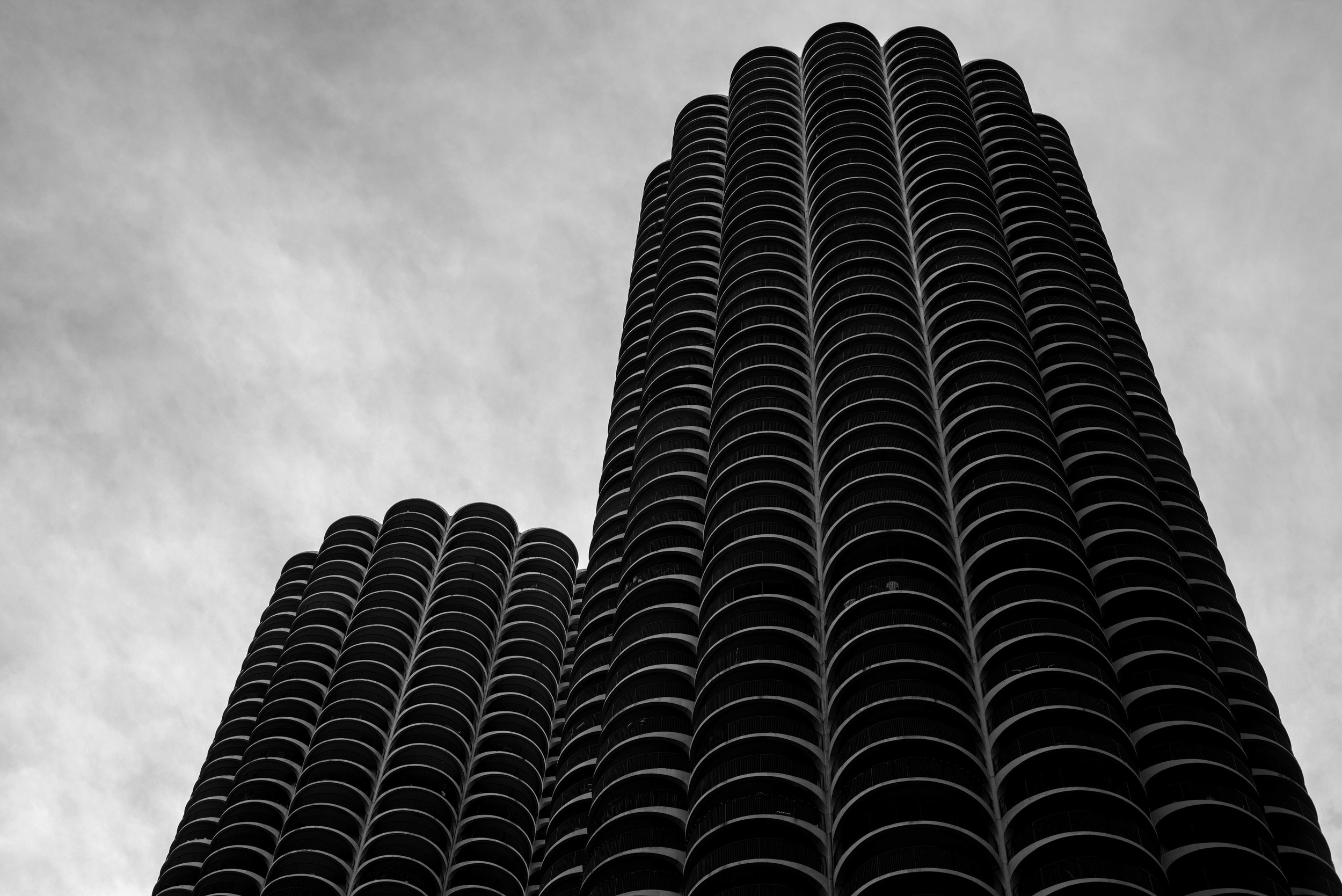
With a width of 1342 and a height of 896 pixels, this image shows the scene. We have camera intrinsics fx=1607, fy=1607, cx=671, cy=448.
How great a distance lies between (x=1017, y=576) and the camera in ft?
251

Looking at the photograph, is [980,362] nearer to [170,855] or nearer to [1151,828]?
[1151,828]

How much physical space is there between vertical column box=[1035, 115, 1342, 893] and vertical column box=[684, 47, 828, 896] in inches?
596

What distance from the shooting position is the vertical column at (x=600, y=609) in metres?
81.4

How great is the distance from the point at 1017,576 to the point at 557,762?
1201 inches

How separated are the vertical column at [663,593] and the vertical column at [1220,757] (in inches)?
857

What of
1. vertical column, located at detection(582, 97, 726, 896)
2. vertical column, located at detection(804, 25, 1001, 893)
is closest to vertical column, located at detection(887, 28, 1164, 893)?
vertical column, located at detection(804, 25, 1001, 893)

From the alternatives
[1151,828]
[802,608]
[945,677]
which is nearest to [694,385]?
[802,608]

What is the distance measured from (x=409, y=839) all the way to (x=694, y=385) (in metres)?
34.5

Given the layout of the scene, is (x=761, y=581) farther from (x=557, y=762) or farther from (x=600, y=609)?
(x=557, y=762)

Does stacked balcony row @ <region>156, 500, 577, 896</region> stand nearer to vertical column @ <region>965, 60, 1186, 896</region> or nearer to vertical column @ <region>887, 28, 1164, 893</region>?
vertical column @ <region>887, 28, 1164, 893</region>

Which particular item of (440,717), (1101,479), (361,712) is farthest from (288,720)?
(1101,479)

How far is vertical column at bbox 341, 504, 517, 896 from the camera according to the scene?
4050 inches

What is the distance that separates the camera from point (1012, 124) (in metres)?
Answer: 126


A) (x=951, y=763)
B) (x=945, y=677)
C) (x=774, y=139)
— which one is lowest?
(x=951, y=763)
